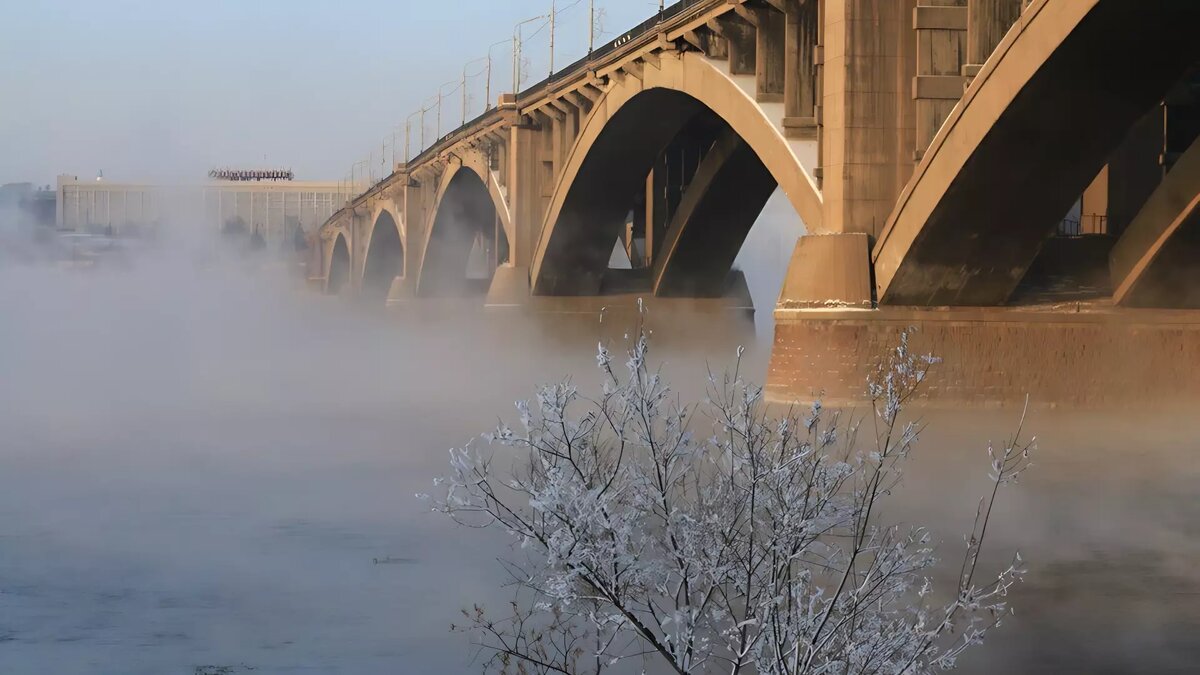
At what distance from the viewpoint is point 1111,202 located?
30125 mm

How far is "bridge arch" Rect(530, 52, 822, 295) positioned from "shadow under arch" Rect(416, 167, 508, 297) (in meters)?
19.7

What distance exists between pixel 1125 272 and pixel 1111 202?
430 cm

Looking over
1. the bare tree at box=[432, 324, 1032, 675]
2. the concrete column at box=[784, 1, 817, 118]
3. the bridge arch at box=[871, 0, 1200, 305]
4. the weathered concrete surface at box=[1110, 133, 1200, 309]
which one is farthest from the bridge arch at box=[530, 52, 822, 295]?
the bare tree at box=[432, 324, 1032, 675]

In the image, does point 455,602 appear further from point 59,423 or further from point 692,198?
point 692,198

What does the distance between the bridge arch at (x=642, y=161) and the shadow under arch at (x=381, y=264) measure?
51.0m

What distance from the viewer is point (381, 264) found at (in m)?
103

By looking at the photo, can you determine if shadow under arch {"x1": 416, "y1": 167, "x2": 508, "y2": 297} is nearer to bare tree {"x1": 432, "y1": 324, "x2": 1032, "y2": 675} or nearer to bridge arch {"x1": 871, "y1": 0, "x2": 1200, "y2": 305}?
bridge arch {"x1": 871, "y1": 0, "x2": 1200, "y2": 305}

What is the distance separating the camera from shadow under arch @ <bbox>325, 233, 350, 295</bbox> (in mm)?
126688

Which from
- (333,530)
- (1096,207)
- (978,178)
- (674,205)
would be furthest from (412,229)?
(333,530)

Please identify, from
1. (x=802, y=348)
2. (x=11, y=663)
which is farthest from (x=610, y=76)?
(x=11, y=663)

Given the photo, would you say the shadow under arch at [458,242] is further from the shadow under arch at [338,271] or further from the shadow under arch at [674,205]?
the shadow under arch at [338,271]

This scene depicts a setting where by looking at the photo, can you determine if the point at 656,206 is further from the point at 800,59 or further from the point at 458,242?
the point at 458,242

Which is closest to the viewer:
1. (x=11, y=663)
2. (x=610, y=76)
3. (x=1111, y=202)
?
(x=11, y=663)

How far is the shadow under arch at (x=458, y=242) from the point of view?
70312 millimetres
